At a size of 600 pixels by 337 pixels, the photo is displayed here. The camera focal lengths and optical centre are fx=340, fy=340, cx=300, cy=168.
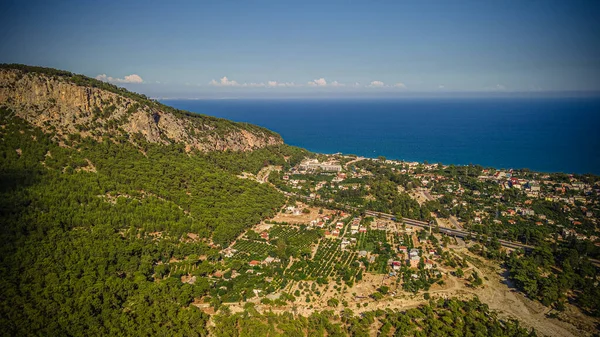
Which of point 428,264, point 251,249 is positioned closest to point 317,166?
point 251,249

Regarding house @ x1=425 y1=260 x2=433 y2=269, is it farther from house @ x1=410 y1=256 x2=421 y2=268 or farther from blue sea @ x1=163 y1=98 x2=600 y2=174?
blue sea @ x1=163 y1=98 x2=600 y2=174

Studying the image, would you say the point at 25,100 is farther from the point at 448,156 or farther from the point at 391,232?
the point at 448,156

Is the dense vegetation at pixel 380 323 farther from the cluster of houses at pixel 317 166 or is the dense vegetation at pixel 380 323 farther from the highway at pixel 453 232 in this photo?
the cluster of houses at pixel 317 166

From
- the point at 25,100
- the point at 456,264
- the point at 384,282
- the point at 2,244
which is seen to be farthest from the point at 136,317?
the point at 25,100

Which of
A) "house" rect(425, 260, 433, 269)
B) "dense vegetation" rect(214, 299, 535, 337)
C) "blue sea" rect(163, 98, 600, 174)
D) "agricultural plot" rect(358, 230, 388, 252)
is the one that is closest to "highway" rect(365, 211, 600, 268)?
"agricultural plot" rect(358, 230, 388, 252)

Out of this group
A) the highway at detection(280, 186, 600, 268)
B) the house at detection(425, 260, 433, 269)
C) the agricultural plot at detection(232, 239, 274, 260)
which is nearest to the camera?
the house at detection(425, 260, 433, 269)

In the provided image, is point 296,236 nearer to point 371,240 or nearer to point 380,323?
point 371,240

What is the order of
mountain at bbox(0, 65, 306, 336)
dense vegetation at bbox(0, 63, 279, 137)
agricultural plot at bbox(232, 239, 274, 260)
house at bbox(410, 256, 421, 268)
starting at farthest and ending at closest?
dense vegetation at bbox(0, 63, 279, 137) < agricultural plot at bbox(232, 239, 274, 260) < house at bbox(410, 256, 421, 268) < mountain at bbox(0, 65, 306, 336)
